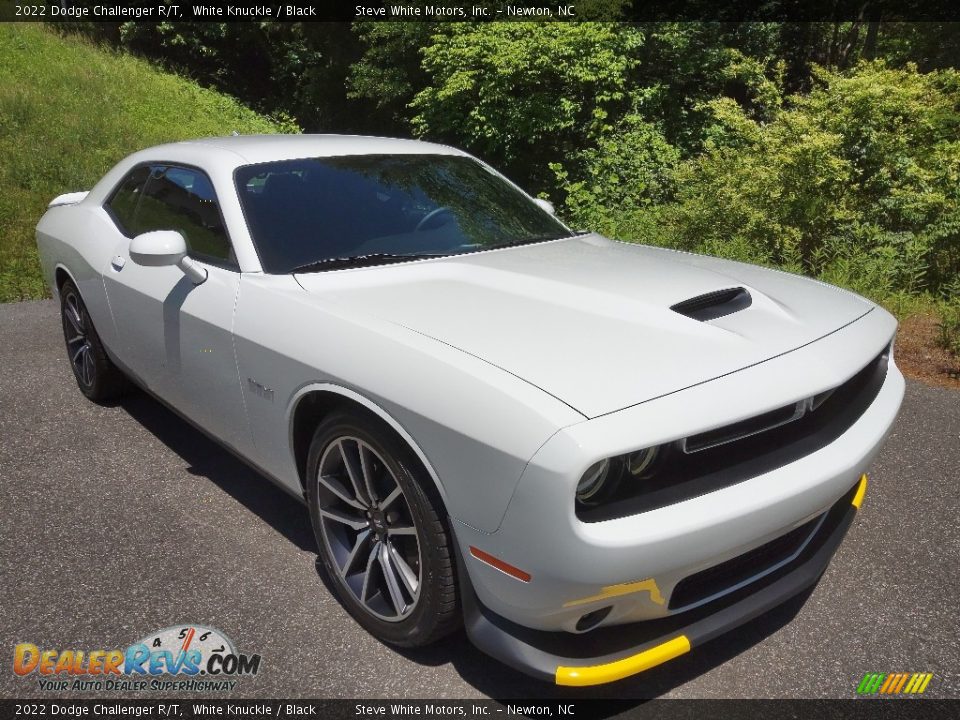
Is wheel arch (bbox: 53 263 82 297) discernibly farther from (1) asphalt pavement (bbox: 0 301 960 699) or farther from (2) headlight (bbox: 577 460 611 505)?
(2) headlight (bbox: 577 460 611 505)

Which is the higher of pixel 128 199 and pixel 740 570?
pixel 128 199

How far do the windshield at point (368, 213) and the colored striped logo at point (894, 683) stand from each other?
2080 mm

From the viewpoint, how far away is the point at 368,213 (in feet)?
10.3

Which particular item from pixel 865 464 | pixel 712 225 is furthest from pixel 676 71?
pixel 865 464

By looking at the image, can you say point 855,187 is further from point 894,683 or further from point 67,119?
point 67,119

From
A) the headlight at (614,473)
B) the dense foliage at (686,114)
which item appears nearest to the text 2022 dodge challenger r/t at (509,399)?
the headlight at (614,473)

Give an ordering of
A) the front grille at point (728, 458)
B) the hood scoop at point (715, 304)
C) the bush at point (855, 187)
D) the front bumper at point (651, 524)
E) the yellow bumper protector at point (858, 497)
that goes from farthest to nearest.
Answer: the bush at point (855, 187) < the yellow bumper protector at point (858, 497) < the hood scoop at point (715, 304) < the front grille at point (728, 458) < the front bumper at point (651, 524)

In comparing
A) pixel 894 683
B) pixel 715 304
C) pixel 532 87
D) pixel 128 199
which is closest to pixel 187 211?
pixel 128 199

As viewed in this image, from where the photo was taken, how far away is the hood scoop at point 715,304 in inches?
95.1

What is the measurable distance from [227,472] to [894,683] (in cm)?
291

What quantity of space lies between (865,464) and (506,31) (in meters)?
12.9

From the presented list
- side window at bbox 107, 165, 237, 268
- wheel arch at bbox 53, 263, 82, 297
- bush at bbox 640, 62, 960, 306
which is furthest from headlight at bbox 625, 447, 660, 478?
bush at bbox 640, 62, 960, 306

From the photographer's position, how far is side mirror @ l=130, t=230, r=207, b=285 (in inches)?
113

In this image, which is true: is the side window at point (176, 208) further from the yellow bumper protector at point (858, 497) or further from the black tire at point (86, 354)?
the yellow bumper protector at point (858, 497)
